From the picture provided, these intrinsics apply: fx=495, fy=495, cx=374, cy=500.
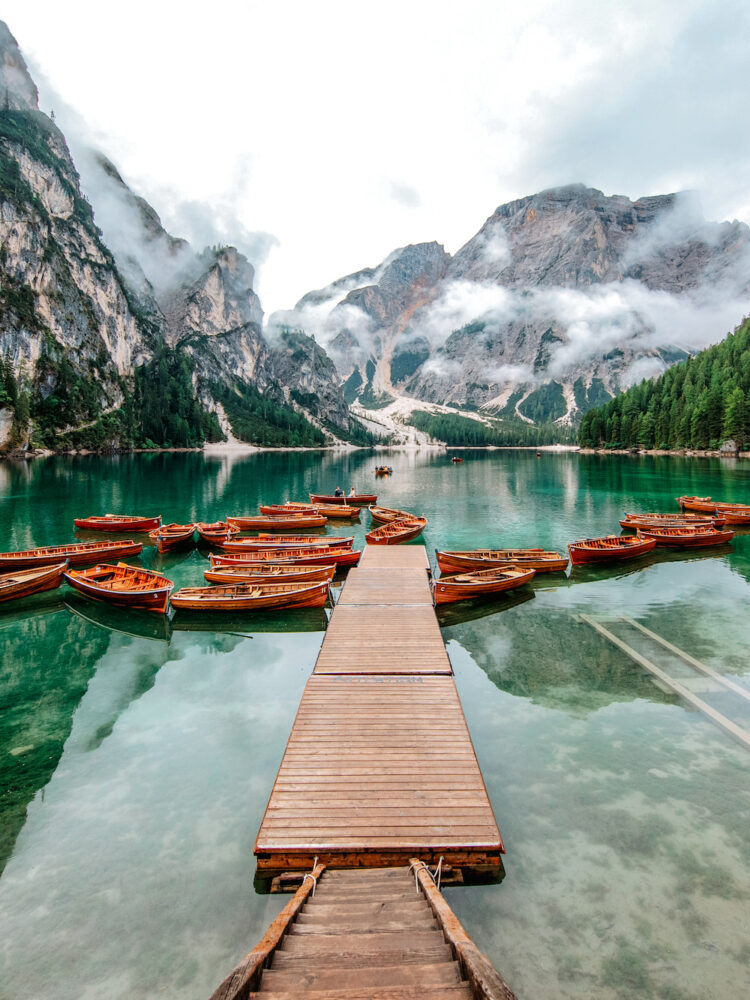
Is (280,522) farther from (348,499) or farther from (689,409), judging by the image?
(689,409)

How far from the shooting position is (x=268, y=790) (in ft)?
42.1

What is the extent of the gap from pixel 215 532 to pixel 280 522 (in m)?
8.52

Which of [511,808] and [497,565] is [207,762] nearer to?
[511,808]

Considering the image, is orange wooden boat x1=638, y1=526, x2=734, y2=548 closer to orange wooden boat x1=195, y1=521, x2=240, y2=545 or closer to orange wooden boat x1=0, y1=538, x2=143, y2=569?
orange wooden boat x1=195, y1=521, x2=240, y2=545

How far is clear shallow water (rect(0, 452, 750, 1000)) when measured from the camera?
8.64 meters

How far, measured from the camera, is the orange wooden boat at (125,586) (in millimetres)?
25922

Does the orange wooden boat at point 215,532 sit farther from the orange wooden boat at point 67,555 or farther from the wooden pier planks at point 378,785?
the wooden pier planks at point 378,785

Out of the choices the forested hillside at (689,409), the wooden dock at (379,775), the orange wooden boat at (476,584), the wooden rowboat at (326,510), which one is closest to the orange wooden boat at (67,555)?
the wooden rowboat at (326,510)

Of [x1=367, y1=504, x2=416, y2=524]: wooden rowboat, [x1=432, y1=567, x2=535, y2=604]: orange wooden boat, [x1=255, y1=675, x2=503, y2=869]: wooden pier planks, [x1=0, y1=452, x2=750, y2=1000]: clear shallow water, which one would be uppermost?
[x1=367, y1=504, x2=416, y2=524]: wooden rowboat

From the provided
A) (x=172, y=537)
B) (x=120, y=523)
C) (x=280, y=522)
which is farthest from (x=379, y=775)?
(x=120, y=523)

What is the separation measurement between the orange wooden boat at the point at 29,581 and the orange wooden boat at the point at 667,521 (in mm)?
47185

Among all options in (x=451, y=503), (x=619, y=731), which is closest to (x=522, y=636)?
(x=619, y=731)

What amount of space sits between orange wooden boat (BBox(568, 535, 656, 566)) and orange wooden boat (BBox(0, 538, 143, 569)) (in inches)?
1320

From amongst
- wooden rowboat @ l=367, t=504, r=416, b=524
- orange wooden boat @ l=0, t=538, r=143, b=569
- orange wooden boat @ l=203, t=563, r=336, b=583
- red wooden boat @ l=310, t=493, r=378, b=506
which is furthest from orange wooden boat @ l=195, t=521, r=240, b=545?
red wooden boat @ l=310, t=493, r=378, b=506
